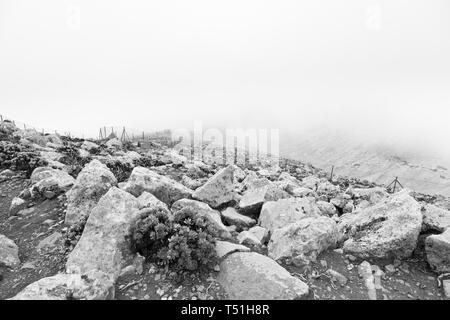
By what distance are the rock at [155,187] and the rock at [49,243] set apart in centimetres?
224

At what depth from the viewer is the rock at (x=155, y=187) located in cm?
860

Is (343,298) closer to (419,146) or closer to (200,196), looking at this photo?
(200,196)

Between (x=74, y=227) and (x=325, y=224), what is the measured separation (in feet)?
22.3

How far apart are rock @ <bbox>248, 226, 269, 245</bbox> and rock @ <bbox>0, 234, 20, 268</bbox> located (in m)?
6.08

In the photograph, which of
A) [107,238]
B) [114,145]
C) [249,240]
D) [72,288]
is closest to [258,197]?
[249,240]

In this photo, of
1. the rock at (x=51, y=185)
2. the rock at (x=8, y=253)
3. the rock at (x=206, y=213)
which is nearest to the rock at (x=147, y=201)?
the rock at (x=206, y=213)

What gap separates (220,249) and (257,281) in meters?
1.22

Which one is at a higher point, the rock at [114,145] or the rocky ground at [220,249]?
the rocky ground at [220,249]

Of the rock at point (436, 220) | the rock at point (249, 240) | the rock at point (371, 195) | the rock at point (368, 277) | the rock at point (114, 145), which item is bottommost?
the rock at point (371, 195)

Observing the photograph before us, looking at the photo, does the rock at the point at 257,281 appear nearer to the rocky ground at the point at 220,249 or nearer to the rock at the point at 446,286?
the rocky ground at the point at 220,249

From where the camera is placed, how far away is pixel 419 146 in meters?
86.8

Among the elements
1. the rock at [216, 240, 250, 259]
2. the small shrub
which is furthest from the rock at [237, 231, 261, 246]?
the small shrub

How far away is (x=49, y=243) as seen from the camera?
714 cm
